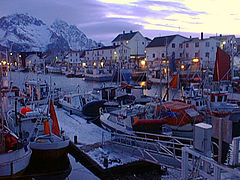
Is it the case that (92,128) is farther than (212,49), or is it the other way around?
(212,49)

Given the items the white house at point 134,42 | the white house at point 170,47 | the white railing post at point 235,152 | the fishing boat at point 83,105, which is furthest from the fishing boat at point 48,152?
the white house at point 134,42

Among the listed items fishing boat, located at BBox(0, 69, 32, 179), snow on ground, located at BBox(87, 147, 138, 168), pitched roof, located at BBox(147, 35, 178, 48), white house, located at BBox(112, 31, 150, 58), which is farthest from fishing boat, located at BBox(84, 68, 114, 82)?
fishing boat, located at BBox(0, 69, 32, 179)

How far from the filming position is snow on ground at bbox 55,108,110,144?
15.3 m

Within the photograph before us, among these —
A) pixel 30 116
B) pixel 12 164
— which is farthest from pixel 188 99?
pixel 12 164

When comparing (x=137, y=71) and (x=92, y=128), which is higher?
(x=137, y=71)

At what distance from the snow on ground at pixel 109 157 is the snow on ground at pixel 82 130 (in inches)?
62.2

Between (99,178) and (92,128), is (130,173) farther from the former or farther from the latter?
(92,128)

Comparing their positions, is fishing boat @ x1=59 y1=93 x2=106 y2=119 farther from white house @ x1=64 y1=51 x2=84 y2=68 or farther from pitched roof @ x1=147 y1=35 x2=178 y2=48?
white house @ x1=64 y1=51 x2=84 y2=68

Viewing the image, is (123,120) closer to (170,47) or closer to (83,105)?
(83,105)

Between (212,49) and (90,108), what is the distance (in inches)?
1736

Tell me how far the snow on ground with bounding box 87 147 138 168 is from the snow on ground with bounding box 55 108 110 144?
158 cm

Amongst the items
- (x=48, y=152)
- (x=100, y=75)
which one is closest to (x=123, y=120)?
(x=48, y=152)

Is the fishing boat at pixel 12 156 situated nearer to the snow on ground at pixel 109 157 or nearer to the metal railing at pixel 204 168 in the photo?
the snow on ground at pixel 109 157

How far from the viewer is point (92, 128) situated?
17.9m
